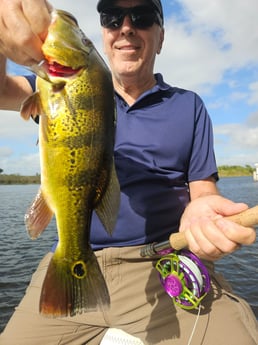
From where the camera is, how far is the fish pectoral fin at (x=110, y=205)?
6.98 ft

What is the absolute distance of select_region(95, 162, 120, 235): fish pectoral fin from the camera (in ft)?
6.98

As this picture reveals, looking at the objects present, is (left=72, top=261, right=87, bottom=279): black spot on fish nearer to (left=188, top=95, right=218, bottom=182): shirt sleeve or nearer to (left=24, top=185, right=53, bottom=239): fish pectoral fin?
(left=24, top=185, right=53, bottom=239): fish pectoral fin

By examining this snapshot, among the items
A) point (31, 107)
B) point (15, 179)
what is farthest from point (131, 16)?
point (15, 179)

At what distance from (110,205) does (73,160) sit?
361 mm

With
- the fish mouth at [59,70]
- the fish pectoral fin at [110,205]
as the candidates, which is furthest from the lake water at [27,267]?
the fish mouth at [59,70]

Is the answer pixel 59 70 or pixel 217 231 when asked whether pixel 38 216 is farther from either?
pixel 217 231

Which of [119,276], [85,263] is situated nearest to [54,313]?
[85,263]

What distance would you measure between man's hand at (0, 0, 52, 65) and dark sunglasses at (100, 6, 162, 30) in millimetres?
2015

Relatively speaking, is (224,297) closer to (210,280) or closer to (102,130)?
(210,280)

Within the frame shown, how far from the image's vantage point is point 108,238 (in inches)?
134

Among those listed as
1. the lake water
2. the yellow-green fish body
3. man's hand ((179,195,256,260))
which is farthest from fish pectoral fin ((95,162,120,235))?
the lake water

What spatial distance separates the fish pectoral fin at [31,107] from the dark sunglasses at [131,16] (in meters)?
2.27

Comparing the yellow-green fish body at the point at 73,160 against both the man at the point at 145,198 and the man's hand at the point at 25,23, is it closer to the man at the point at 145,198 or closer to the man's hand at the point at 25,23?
the man's hand at the point at 25,23

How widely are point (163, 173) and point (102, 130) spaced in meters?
1.61
